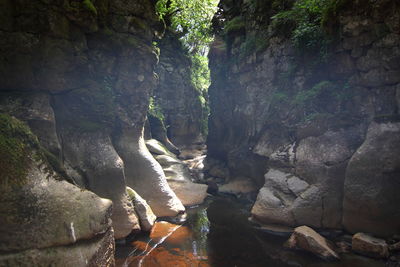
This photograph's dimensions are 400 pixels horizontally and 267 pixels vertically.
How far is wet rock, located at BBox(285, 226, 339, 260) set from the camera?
22.7 feet

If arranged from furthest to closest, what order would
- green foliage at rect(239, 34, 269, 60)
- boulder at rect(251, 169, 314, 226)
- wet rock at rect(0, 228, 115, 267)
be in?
green foliage at rect(239, 34, 269, 60), boulder at rect(251, 169, 314, 226), wet rock at rect(0, 228, 115, 267)

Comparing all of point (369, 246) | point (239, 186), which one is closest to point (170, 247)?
point (369, 246)

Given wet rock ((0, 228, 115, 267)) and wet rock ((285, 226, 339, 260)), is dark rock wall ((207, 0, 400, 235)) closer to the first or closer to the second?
wet rock ((285, 226, 339, 260))

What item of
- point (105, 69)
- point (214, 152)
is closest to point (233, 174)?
point (214, 152)

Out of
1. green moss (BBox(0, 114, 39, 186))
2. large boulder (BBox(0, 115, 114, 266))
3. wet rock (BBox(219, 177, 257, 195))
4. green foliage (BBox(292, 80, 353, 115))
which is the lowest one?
wet rock (BBox(219, 177, 257, 195))

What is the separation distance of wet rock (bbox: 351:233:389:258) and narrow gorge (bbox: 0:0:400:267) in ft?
0.11

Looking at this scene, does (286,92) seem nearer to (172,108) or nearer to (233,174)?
(233,174)

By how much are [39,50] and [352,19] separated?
31.0 feet

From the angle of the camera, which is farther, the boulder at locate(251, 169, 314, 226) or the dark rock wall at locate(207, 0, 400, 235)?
the boulder at locate(251, 169, 314, 226)

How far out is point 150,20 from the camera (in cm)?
1048

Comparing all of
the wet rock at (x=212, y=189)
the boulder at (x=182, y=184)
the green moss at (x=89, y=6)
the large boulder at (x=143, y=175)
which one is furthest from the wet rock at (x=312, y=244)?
the green moss at (x=89, y=6)

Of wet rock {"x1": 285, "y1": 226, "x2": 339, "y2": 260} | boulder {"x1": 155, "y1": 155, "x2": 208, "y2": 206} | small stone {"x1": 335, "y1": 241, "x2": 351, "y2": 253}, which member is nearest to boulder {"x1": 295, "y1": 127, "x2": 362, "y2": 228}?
small stone {"x1": 335, "y1": 241, "x2": 351, "y2": 253}

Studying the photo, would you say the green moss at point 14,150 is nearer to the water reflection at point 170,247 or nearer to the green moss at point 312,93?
the water reflection at point 170,247

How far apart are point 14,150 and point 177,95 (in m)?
20.7
